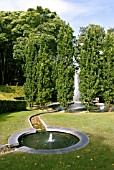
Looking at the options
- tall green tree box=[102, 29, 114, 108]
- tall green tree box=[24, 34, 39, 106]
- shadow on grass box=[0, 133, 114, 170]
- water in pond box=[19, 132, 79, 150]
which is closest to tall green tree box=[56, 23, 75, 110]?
tall green tree box=[24, 34, 39, 106]

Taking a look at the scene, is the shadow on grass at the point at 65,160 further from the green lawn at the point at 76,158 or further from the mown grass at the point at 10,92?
the mown grass at the point at 10,92

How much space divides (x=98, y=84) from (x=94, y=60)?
2.04 meters

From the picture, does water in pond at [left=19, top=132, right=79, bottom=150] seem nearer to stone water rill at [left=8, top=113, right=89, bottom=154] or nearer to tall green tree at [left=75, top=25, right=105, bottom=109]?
stone water rill at [left=8, top=113, right=89, bottom=154]

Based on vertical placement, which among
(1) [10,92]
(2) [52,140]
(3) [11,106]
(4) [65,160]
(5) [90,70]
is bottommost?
(4) [65,160]

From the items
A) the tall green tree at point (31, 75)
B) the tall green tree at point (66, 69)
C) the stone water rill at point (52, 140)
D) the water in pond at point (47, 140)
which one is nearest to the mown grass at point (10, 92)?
the tall green tree at point (31, 75)

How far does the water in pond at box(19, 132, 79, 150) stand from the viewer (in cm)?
942

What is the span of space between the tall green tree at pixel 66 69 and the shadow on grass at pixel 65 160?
975cm

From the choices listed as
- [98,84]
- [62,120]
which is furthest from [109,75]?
[62,120]

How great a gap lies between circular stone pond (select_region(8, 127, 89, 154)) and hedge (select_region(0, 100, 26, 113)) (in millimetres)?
6055

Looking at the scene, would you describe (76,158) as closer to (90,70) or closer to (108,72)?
(90,70)

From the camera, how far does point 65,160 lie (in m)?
7.43

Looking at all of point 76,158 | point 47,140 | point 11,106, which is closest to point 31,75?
point 11,106

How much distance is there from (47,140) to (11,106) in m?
8.06

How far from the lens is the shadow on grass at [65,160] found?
271 inches
